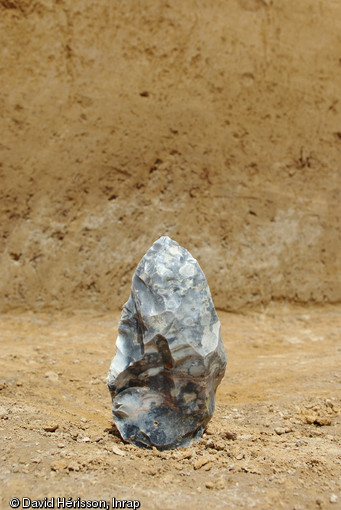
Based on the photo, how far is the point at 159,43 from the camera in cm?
562

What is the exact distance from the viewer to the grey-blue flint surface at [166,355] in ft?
8.75

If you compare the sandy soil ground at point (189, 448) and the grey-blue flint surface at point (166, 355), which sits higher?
the grey-blue flint surface at point (166, 355)

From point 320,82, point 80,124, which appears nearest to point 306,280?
point 320,82

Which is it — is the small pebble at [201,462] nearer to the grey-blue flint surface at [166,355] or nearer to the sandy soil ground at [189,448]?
the sandy soil ground at [189,448]

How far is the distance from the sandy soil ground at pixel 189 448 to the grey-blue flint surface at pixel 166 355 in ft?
0.38

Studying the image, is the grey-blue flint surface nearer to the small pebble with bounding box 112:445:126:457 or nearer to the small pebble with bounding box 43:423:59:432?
the small pebble with bounding box 112:445:126:457

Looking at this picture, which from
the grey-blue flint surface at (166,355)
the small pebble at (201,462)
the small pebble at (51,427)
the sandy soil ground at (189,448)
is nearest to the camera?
the sandy soil ground at (189,448)

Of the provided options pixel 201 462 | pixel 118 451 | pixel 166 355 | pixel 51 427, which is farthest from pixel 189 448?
pixel 51 427

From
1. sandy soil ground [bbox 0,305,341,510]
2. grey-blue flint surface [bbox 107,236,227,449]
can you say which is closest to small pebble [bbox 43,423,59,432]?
sandy soil ground [bbox 0,305,341,510]

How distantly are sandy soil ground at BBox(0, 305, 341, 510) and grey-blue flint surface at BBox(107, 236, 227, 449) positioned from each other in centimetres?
11

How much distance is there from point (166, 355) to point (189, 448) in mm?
442

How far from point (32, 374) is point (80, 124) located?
98.6 inches

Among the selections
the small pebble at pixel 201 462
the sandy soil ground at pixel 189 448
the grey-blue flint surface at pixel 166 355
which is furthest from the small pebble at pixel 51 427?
the small pebble at pixel 201 462

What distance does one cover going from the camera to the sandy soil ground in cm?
234
